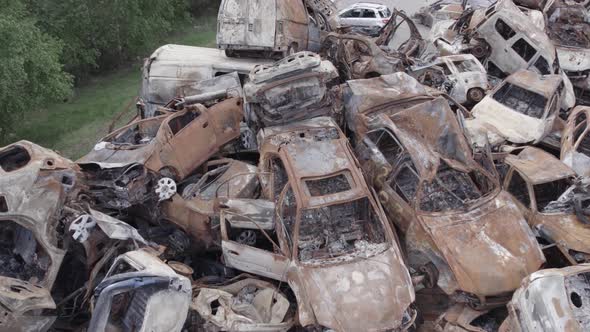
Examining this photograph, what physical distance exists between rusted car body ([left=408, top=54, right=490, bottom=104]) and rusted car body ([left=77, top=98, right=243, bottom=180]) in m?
4.40

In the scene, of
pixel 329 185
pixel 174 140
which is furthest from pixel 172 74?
pixel 329 185

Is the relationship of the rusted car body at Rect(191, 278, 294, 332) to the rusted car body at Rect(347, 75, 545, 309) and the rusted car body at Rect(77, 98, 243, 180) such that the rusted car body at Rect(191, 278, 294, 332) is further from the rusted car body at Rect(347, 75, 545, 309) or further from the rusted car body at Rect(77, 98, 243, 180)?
the rusted car body at Rect(77, 98, 243, 180)

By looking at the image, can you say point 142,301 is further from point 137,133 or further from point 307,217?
point 137,133

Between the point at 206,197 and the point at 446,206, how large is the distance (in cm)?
335

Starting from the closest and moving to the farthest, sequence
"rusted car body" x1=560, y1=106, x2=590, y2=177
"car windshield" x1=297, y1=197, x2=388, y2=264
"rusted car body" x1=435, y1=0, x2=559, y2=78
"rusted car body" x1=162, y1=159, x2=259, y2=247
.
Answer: "car windshield" x1=297, y1=197, x2=388, y2=264, "rusted car body" x1=162, y1=159, x2=259, y2=247, "rusted car body" x1=560, y1=106, x2=590, y2=177, "rusted car body" x1=435, y1=0, x2=559, y2=78

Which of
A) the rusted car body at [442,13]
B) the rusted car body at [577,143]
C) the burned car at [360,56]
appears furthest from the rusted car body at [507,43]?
the rusted car body at [442,13]

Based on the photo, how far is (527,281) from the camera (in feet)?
17.1

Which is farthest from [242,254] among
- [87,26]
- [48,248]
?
[87,26]

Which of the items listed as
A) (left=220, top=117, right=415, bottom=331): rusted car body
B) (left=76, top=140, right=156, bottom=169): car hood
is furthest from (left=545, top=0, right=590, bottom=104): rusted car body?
(left=76, top=140, right=156, bottom=169): car hood

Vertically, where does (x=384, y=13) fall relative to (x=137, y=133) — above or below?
above

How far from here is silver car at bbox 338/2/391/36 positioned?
17.1 meters

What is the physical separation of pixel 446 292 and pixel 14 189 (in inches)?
211

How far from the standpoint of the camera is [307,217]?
6.50m

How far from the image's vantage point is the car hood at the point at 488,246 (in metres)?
5.77
